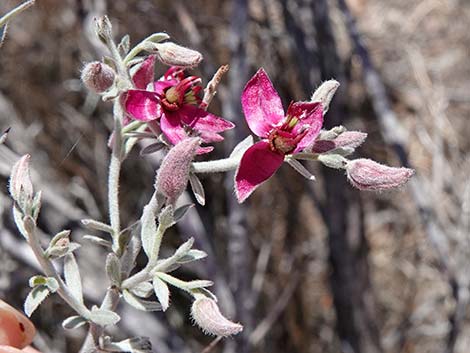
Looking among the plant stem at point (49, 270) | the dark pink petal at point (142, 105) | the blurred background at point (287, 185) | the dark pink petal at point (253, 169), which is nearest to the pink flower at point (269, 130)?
the dark pink petal at point (253, 169)

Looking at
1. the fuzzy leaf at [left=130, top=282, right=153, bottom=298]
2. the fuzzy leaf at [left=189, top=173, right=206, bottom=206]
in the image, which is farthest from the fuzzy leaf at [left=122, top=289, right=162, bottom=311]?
the fuzzy leaf at [left=189, top=173, right=206, bottom=206]

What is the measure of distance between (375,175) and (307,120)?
0.32ft

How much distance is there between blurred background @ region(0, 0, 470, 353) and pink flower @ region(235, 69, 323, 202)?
778mm

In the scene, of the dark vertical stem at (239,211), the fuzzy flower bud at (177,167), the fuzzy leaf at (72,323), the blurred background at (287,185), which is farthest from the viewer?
the blurred background at (287,185)

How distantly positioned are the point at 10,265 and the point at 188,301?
0.72 m

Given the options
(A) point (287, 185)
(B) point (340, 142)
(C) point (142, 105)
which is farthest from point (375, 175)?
(A) point (287, 185)

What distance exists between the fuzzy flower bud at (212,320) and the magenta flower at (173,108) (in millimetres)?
170

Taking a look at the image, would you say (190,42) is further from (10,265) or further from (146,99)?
(146,99)

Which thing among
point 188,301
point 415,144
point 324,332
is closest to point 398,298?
point 324,332

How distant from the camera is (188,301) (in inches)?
104

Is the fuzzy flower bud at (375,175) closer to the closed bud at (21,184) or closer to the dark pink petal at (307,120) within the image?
the dark pink petal at (307,120)

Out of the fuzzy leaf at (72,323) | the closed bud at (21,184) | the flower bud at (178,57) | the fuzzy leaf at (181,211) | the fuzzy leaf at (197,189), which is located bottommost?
the fuzzy leaf at (72,323)

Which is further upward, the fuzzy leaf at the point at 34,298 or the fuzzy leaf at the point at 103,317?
the fuzzy leaf at the point at 34,298

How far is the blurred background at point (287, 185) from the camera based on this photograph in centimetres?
191
